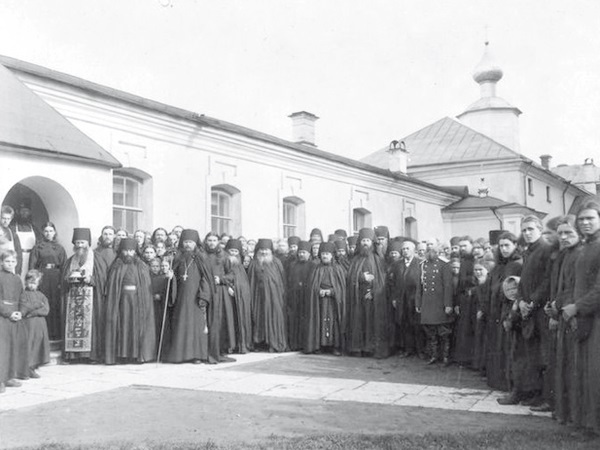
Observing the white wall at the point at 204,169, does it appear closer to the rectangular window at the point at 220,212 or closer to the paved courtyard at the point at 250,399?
the rectangular window at the point at 220,212

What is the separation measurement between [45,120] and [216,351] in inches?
169

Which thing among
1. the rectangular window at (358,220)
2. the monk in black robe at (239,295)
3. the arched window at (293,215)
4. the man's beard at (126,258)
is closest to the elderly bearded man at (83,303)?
the man's beard at (126,258)

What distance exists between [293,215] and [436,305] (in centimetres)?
825

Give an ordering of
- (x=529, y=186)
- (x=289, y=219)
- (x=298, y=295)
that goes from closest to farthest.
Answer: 1. (x=298, y=295)
2. (x=289, y=219)
3. (x=529, y=186)

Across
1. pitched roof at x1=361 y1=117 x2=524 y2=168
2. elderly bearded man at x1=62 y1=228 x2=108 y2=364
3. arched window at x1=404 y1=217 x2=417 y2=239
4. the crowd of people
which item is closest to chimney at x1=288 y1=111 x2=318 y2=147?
arched window at x1=404 y1=217 x2=417 y2=239

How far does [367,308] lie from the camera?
10828 millimetres

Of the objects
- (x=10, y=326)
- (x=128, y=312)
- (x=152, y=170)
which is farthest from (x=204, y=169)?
(x=10, y=326)

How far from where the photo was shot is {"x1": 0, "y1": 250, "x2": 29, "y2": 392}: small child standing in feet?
24.9

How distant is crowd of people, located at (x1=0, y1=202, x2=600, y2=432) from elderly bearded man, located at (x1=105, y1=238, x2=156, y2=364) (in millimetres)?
19

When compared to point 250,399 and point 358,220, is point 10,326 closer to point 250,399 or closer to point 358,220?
point 250,399

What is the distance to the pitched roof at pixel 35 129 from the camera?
9.40 meters

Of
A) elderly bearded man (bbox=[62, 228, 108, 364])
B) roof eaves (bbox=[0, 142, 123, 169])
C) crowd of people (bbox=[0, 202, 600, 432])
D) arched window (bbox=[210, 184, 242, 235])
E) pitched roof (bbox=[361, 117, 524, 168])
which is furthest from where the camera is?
pitched roof (bbox=[361, 117, 524, 168])

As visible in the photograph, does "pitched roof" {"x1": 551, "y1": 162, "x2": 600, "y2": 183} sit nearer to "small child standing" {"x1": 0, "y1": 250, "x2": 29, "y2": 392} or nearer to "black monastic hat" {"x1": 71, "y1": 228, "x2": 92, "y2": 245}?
"black monastic hat" {"x1": 71, "y1": 228, "x2": 92, "y2": 245}

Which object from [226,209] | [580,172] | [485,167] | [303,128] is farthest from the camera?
[580,172]
